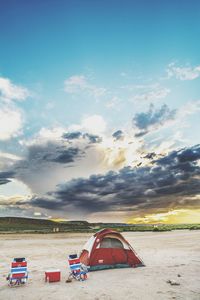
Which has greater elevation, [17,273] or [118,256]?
[118,256]

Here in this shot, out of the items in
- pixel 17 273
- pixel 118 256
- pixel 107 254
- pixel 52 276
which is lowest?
pixel 52 276

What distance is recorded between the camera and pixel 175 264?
1806 cm

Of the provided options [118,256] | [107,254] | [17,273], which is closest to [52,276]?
[17,273]

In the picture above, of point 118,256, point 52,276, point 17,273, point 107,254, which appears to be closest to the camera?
point 17,273

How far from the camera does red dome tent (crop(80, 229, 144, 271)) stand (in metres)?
15.6

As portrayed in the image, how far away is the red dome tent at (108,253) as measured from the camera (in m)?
15.6

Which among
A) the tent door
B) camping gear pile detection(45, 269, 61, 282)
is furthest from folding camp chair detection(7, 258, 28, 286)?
the tent door

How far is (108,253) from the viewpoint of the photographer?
52.4 feet

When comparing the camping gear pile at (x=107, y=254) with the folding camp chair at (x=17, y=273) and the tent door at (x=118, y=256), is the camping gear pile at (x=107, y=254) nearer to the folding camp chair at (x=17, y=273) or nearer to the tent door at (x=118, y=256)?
the tent door at (x=118, y=256)

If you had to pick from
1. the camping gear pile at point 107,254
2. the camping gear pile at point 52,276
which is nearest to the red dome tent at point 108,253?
the camping gear pile at point 107,254

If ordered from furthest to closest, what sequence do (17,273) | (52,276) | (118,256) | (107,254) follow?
1. (118,256)
2. (107,254)
3. (52,276)
4. (17,273)

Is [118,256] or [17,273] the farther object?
[118,256]

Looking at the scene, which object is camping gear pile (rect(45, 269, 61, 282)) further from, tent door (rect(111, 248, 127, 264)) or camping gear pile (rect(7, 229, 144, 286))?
tent door (rect(111, 248, 127, 264))

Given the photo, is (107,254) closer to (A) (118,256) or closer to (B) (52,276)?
(A) (118,256)
